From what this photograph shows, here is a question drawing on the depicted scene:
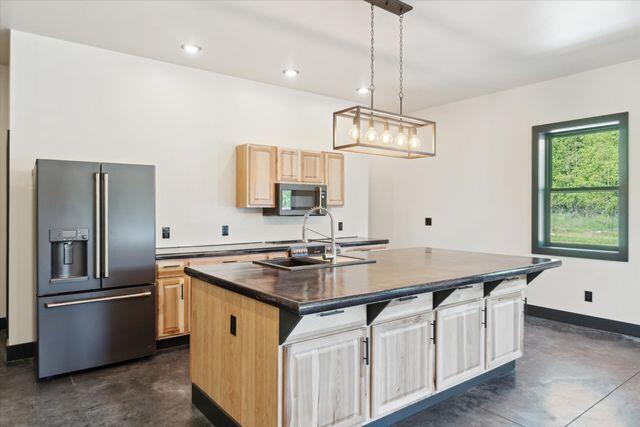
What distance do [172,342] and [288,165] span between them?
2.22 m

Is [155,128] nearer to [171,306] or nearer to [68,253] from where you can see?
[68,253]

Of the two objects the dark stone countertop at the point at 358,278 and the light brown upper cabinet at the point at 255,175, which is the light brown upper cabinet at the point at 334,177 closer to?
the light brown upper cabinet at the point at 255,175

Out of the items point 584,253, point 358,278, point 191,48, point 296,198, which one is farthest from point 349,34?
point 584,253

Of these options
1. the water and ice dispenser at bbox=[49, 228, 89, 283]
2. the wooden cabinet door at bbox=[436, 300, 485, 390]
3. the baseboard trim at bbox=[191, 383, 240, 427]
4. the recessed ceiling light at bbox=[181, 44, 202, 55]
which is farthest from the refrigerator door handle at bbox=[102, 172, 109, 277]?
the wooden cabinet door at bbox=[436, 300, 485, 390]

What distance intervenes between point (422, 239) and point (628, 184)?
2.61 metres

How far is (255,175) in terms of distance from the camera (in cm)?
451

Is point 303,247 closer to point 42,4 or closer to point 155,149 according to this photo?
point 155,149

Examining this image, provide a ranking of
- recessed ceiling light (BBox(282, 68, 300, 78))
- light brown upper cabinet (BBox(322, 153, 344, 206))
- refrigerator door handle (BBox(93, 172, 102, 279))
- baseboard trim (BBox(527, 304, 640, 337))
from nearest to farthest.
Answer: refrigerator door handle (BBox(93, 172, 102, 279)) < baseboard trim (BBox(527, 304, 640, 337)) < recessed ceiling light (BBox(282, 68, 300, 78)) < light brown upper cabinet (BBox(322, 153, 344, 206))

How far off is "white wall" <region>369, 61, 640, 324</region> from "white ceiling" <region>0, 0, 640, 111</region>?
33 centimetres

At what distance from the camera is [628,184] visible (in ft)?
13.5

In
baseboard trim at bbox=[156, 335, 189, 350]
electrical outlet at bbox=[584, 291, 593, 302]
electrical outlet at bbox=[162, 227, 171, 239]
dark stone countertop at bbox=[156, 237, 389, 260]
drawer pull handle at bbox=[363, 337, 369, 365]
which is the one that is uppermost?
electrical outlet at bbox=[162, 227, 171, 239]

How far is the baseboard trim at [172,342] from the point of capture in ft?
12.2

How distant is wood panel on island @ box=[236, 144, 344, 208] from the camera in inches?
176

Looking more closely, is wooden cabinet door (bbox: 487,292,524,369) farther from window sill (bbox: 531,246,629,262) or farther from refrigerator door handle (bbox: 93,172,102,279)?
refrigerator door handle (bbox: 93,172,102,279)
